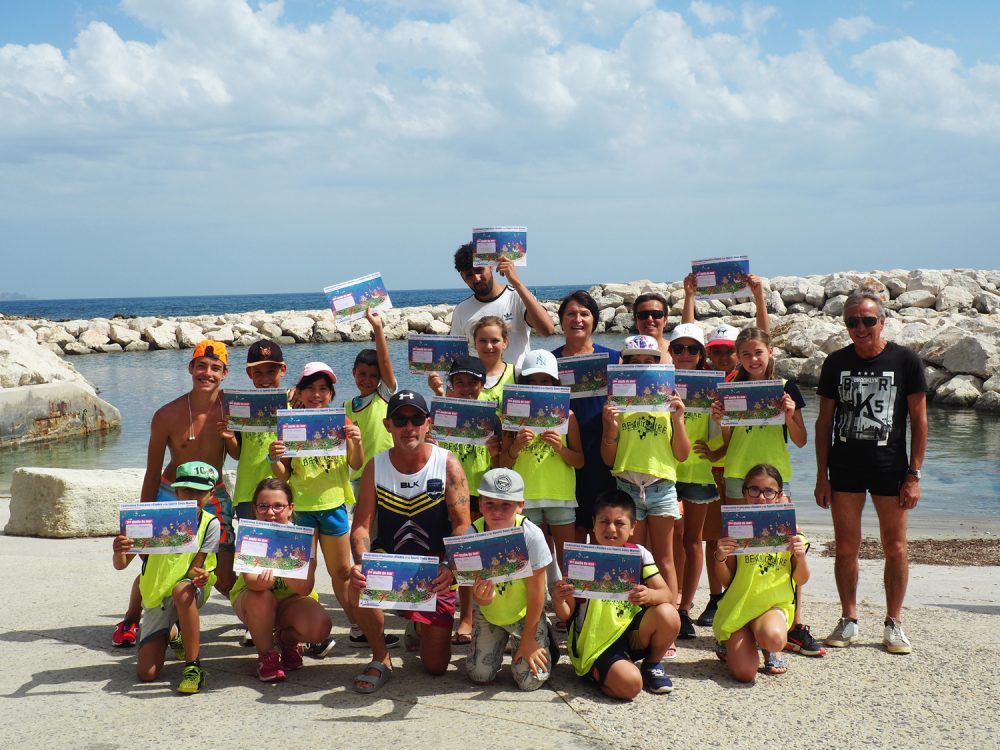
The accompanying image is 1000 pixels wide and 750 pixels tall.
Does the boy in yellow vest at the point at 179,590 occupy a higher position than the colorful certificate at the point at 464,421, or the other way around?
the colorful certificate at the point at 464,421

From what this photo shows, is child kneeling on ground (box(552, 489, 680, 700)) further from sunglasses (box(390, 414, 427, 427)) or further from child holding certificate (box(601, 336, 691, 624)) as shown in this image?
sunglasses (box(390, 414, 427, 427))

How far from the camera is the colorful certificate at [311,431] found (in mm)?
5082

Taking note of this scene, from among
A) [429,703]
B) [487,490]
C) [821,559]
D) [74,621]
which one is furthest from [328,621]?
[821,559]

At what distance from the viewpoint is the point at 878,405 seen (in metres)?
5.17

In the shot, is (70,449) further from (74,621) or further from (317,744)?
(317,744)

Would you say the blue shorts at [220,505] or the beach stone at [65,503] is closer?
the blue shorts at [220,505]

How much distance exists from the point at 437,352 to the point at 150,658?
2.38 meters

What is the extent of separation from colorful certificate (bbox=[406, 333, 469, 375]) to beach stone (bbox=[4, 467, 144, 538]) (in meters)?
3.87

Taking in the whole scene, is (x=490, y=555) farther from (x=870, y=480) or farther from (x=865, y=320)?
(x=865, y=320)

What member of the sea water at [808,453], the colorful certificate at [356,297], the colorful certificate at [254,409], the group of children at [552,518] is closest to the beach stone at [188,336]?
the sea water at [808,453]

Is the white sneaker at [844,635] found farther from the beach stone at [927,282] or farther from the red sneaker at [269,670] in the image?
the beach stone at [927,282]

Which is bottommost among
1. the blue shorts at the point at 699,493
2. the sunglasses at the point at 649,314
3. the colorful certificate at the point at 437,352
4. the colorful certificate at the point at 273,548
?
the colorful certificate at the point at 273,548

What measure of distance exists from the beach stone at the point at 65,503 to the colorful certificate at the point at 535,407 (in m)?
4.66

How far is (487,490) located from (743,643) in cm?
155
